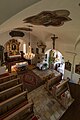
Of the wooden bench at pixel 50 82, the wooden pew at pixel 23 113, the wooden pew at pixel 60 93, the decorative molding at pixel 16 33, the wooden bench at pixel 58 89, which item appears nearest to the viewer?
the wooden pew at pixel 23 113

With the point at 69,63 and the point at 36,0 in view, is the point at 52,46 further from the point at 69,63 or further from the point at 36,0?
the point at 36,0

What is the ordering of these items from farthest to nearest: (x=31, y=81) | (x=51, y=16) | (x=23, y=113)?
(x=31, y=81)
(x=23, y=113)
(x=51, y=16)

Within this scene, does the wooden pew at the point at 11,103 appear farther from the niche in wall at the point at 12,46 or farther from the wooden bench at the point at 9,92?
the niche in wall at the point at 12,46

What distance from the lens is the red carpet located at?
10.7 metres

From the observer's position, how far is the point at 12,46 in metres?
16.0

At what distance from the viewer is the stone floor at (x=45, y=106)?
7104mm

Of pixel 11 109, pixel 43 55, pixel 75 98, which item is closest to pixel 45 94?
pixel 75 98

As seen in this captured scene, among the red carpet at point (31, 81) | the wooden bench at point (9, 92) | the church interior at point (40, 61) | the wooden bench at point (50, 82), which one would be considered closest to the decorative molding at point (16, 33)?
the church interior at point (40, 61)

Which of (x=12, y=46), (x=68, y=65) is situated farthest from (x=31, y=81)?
(x=12, y=46)

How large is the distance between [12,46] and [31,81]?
19.9 feet

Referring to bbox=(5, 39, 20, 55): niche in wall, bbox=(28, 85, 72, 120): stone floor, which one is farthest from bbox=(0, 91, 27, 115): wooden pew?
bbox=(5, 39, 20, 55): niche in wall

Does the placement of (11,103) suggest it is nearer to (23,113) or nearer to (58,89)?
(23,113)

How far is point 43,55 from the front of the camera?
15820 mm

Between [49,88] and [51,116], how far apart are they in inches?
120
